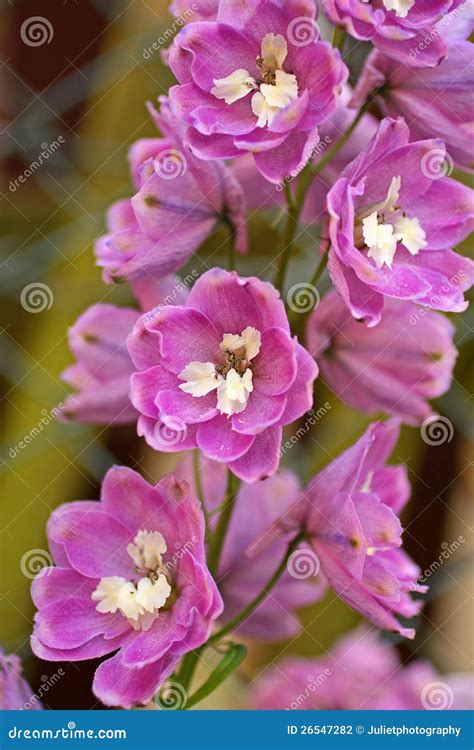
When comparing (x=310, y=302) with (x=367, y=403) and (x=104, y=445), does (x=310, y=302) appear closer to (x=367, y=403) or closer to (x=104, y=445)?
(x=367, y=403)

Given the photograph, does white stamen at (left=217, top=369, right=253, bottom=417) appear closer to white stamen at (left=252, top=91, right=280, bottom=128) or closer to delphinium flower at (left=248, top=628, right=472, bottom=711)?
white stamen at (left=252, top=91, right=280, bottom=128)

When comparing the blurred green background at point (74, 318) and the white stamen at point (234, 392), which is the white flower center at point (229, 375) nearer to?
the white stamen at point (234, 392)

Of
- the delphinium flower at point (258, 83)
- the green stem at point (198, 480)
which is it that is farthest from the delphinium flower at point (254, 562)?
the delphinium flower at point (258, 83)

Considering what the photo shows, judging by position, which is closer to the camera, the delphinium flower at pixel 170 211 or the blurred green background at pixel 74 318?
the delphinium flower at pixel 170 211

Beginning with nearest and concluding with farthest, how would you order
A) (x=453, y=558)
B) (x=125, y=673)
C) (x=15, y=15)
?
(x=125, y=673), (x=15, y=15), (x=453, y=558)

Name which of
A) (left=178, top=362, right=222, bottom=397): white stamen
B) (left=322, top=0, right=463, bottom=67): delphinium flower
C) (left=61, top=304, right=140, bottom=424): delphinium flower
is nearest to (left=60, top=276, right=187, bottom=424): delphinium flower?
(left=61, top=304, right=140, bottom=424): delphinium flower

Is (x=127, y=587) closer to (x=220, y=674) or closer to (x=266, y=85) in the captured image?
(x=220, y=674)

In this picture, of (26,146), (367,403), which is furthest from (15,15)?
(367,403)
